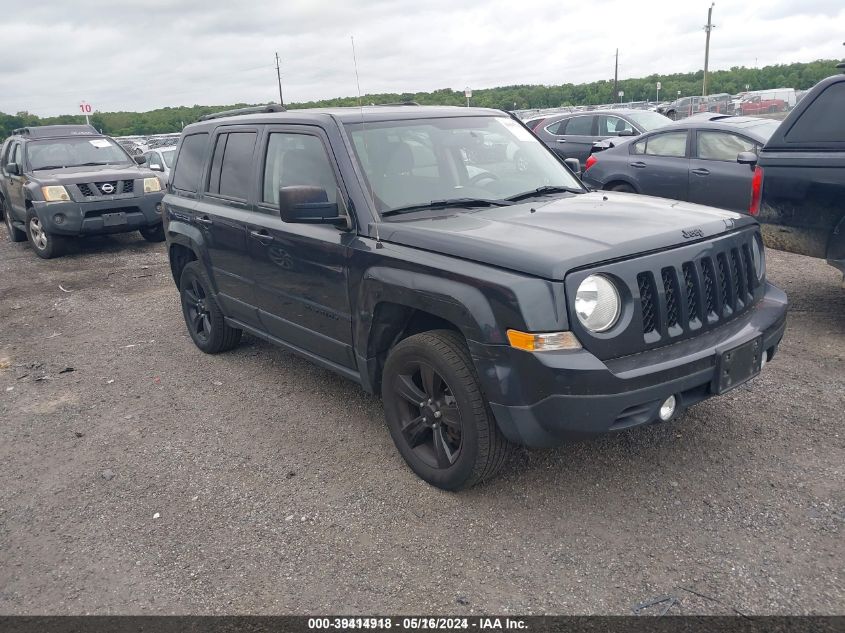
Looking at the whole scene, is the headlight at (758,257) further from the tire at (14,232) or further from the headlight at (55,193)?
the tire at (14,232)

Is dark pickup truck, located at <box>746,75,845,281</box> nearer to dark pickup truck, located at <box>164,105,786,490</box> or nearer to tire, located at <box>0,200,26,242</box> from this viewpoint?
dark pickup truck, located at <box>164,105,786,490</box>

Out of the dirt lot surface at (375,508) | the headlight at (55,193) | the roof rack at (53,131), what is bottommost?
the dirt lot surface at (375,508)

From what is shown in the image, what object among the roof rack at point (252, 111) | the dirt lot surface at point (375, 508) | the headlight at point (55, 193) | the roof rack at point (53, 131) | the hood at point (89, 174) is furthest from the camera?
the roof rack at point (53, 131)

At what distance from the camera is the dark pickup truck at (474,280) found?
2.99 metres

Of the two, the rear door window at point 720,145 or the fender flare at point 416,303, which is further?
the rear door window at point 720,145

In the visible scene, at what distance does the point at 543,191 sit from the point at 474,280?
4.63 feet

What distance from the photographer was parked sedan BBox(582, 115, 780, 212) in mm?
8672

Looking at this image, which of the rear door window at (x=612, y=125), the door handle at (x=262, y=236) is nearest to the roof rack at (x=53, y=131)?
the door handle at (x=262, y=236)

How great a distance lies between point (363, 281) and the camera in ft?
12.3

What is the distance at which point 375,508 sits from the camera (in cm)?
353

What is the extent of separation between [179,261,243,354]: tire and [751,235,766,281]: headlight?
3.80 meters

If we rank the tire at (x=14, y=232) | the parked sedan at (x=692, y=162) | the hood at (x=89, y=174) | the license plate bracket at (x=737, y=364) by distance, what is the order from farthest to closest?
the tire at (x=14, y=232), the hood at (x=89, y=174), the parked sedan at (x=692, y=162), the license plate bracket at (x=737, y=364)

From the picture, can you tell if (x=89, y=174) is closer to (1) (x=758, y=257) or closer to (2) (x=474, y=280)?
(2) (x=474, y=280)

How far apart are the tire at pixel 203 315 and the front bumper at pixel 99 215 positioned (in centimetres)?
525
